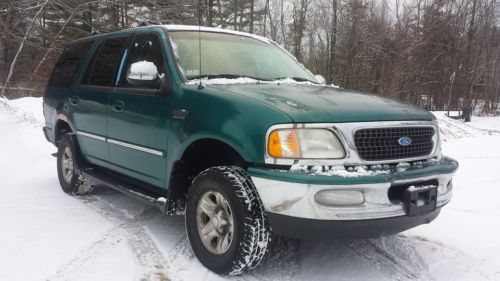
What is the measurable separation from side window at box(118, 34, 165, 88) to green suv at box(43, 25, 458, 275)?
0.01 meters

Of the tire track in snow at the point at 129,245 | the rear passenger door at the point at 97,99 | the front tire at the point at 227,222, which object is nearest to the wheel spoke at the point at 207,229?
the front tire at the point at 227,222

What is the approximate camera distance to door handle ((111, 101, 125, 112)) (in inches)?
167

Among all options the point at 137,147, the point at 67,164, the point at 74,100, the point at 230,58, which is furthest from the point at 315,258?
the point at 67,164

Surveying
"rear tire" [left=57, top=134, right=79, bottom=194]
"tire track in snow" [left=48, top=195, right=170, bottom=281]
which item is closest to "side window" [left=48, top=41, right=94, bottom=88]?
"rear tire" [left=57, top=134, right=79, bottom=194]

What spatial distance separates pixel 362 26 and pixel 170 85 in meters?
24.0

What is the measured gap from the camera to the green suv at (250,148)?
284 centimetres

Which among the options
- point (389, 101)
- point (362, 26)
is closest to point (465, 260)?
point (389, 101)

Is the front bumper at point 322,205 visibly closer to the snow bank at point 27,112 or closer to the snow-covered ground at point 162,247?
the snow-covered ground at point 162,247

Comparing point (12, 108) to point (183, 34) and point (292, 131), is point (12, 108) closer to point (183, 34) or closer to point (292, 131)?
point (183, 34)

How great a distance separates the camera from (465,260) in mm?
3660

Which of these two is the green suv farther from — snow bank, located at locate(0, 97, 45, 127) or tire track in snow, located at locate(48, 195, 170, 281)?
snow bank, located at locate(0, 97, 45, 127)

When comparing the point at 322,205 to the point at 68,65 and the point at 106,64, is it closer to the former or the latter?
the point at 106,64

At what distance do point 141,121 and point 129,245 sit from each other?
105cm

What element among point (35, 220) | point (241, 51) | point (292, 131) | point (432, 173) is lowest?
point (35, 220)
